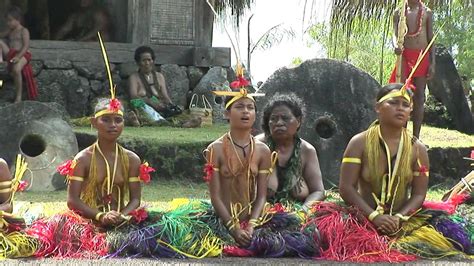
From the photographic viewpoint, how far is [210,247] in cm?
462

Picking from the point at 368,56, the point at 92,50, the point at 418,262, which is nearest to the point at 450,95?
the point at 92,50

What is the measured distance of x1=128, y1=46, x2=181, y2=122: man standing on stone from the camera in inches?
429

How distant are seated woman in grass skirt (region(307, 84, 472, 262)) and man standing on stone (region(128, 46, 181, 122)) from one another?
19.7 ft

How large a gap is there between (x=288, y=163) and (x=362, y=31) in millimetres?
4683

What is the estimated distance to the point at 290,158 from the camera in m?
5.66

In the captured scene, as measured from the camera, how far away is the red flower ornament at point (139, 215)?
481cm

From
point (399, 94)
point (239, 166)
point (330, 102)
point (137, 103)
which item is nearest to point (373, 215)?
point (399, 94)

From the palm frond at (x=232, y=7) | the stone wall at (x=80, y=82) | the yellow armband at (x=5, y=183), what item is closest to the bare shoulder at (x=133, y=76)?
the stone wall at (x=80, y=82)

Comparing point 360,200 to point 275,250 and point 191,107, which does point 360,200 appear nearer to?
point 275,250

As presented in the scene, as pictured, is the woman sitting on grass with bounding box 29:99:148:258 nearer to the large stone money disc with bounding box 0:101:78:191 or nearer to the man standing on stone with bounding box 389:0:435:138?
the large stone money disc with bounding box 0:101:78:191

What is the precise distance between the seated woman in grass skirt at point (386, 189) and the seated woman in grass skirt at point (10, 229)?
61.1 inches

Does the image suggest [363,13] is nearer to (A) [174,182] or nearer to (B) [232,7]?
(A) [174,182]

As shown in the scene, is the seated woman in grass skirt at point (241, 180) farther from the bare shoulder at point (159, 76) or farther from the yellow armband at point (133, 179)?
the bare shoulder at point (159, 76)

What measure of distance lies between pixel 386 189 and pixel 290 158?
2.86ft
